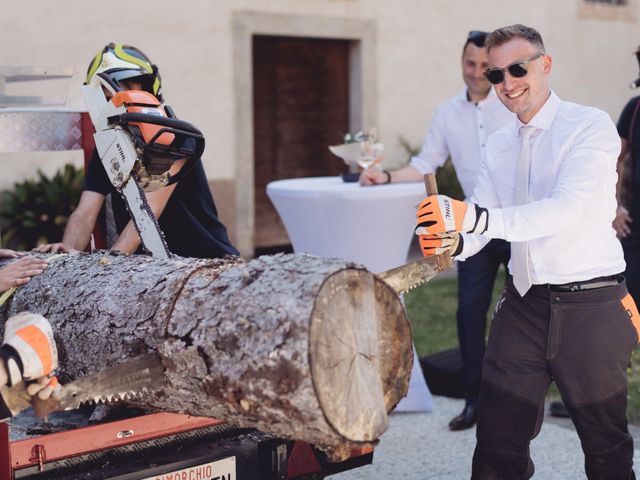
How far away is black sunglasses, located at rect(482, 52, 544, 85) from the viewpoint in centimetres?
297

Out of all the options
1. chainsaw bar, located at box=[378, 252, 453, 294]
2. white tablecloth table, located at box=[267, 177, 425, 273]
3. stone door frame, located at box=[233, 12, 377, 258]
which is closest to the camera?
chainsaw bar, located at box=[378, 252, 453, 294]

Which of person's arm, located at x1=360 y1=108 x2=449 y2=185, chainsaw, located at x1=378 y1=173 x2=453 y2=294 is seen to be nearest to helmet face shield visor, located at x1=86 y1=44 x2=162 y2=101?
chainsaw, located at x1=378 y1=173 x2=453 y2=294

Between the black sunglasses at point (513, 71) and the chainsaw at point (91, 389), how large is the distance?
1.44m

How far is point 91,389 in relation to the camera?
2.32 meters

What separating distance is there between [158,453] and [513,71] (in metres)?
1.61

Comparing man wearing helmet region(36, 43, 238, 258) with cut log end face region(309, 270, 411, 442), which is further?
man wearing helmet region(36, 43, 238, 258)

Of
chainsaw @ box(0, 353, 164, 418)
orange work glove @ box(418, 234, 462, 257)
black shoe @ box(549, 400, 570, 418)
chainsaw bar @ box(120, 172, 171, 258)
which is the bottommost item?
black shoe @ box(549, 400, 570, 418)

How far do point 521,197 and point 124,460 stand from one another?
4.90ft

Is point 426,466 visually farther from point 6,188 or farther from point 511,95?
point 6,188

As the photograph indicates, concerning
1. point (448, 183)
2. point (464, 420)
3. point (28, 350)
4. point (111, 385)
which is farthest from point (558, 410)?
point (448, 183)

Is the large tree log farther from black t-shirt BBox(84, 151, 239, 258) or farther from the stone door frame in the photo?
the stone door frame

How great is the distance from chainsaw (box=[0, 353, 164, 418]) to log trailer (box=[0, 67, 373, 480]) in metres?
0.16

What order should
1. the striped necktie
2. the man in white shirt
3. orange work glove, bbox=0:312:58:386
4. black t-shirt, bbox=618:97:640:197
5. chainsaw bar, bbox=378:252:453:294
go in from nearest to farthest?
orange work glove, bbox=0:312:58:386 → chainsaw bar, bbox=378:252:453:294 → the man in white shirt → the striped necktie → black t-shirt, bbox=618:97:640:197

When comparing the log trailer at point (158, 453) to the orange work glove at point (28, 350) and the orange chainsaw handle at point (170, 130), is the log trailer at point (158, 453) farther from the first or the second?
the orange chainsaw handle at point (170, 130)
